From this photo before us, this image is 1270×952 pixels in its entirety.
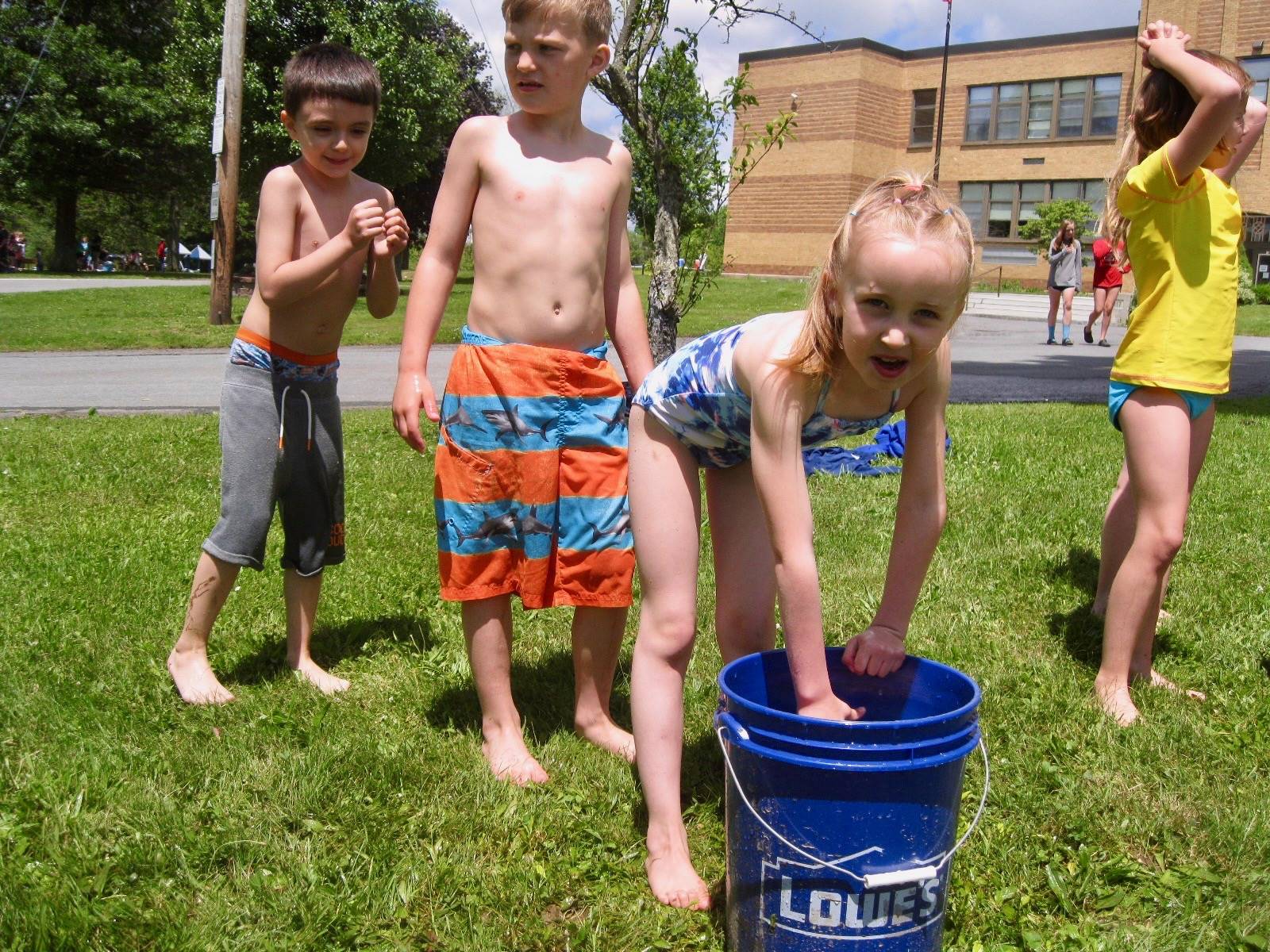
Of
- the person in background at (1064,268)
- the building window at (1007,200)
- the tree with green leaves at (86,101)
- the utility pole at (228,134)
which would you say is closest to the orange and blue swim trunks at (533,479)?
the utility pole at (228,134)

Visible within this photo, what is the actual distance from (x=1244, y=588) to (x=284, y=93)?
3.87 meters

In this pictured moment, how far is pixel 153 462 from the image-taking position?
21.3 feet

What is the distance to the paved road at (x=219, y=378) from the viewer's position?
31.0 ft

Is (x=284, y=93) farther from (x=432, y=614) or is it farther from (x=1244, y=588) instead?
(x=1244, y=588)

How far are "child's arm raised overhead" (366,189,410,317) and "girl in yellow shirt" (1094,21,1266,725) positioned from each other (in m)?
2.09

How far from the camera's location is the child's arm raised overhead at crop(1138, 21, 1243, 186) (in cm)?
302

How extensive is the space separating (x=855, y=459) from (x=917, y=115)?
40399 millimetres

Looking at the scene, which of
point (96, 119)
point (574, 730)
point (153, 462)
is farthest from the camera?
point (96, 119)

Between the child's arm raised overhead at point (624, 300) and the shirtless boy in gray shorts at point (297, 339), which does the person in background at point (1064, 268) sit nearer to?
the child's arm raised overhead at point (624, 300)

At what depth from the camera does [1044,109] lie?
134 feet

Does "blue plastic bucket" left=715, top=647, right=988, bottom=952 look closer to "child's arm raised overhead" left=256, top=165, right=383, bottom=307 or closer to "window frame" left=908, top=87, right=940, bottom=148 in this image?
"child's arm raised overhead" left=256, top=165, right=383, bottom=307

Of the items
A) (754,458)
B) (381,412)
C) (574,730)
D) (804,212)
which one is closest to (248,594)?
(574,730)

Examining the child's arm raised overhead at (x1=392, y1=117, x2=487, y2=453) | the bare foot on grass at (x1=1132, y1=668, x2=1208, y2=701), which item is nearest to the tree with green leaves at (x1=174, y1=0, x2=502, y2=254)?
the child's arm raised overhead at (x1=392, y1=117, x2=487, y2=453)

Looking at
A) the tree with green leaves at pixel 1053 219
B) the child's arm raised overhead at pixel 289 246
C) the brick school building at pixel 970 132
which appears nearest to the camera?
the child's arm raised overhead at pixel 289 246
